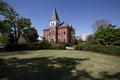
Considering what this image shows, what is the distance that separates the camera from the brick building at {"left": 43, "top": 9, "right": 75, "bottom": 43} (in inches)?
1944

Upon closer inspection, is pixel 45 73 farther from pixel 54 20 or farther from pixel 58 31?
pixel 54 20

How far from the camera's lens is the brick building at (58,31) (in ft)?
162

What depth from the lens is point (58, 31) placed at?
169 feet

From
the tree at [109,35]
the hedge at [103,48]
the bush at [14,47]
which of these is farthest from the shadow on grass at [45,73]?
the tree at [109,35]

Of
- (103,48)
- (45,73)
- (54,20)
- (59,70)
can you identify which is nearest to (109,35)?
(103,48)

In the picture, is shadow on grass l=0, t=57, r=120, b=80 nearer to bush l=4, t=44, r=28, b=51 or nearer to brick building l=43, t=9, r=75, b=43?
bush l=4, t=44, r=28, b=51

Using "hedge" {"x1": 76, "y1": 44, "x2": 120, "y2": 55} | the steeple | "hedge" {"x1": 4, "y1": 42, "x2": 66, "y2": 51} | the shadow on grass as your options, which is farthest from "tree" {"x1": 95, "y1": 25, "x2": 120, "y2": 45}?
the steeple

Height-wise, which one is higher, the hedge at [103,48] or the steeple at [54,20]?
the steeple at [54,20]

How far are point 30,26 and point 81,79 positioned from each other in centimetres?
3162

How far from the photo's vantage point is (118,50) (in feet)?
50.6

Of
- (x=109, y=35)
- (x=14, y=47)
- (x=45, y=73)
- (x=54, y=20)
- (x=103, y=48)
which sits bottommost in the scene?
(x=45, y=73)

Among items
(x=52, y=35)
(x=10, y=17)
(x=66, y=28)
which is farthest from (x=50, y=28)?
(x=10, y=17)

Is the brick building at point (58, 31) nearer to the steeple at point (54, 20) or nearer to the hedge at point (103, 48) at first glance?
the steeple at point (54, 20)

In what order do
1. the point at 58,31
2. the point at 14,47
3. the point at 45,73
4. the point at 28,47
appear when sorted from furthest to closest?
the point at 58,31
the point at 28,47
the point at 14,47
the point at 45,73
